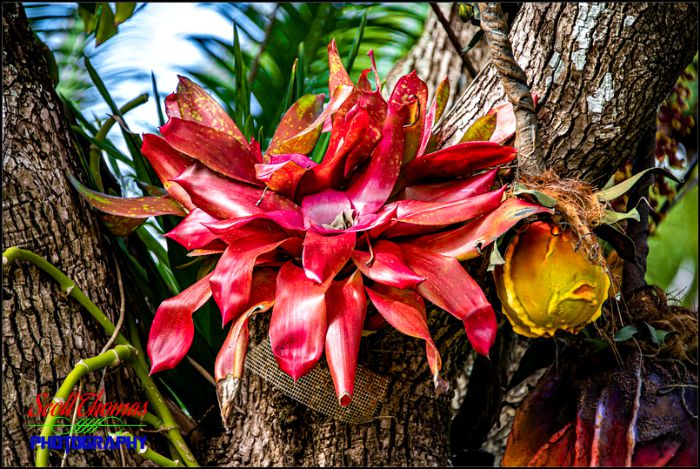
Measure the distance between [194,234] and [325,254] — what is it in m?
0.14

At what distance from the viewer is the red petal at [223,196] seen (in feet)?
1.76

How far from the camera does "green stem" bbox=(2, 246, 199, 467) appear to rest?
0.56 metres

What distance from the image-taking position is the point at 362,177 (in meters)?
0.56

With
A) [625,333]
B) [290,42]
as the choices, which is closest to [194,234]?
[625,333]

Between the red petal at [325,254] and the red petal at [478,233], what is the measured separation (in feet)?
0.24

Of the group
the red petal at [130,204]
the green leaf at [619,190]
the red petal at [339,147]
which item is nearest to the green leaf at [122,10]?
the red petal at [130,204]

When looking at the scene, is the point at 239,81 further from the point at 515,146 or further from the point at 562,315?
the point at 562,315

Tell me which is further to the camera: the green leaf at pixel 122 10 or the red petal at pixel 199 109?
the green leaf at pixel 122 10

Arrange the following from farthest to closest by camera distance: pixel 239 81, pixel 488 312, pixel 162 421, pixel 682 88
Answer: pixel 682 88 → pixel 239 81 → pixel 162 421 → pixel 488 312

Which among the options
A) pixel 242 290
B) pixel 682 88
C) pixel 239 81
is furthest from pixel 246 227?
pixel 682 88

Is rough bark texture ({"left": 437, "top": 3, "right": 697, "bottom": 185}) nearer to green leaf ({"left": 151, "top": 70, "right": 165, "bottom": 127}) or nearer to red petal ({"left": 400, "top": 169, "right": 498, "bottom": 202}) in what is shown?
red petal ({"left": 400, "top": 169, "right": 498, "bottom": 202})

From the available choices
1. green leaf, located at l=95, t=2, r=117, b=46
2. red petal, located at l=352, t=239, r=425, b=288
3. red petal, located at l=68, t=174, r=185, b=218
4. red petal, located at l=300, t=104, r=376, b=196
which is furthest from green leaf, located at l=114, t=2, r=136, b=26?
red petal, located at l=352, t=239, r=425, b=288

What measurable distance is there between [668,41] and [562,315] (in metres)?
0.32

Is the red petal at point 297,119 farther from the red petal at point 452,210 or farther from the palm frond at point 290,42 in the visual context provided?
the palm frond at point 290,42
